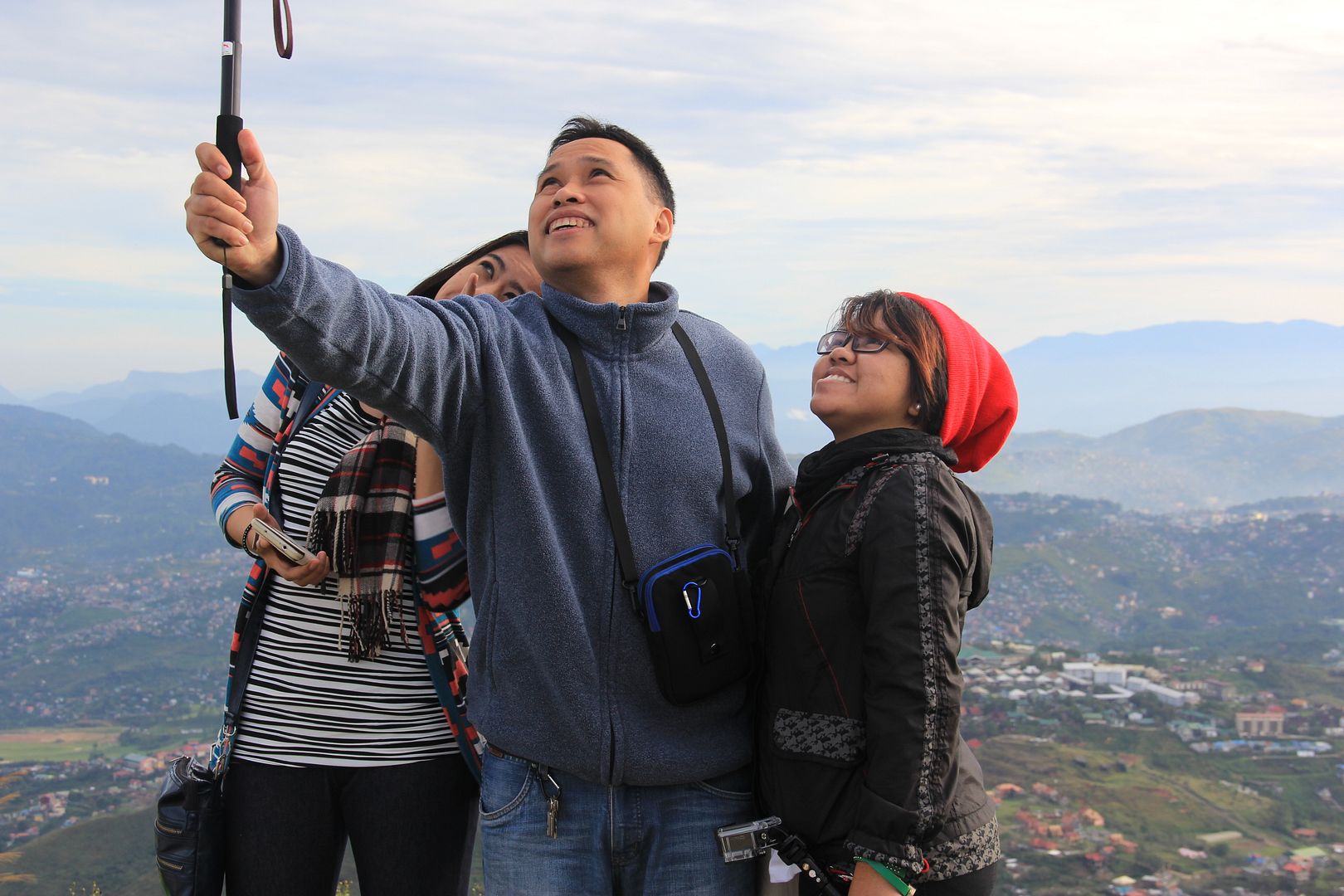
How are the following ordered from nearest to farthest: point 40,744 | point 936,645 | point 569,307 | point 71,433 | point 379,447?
point 936,645
point 569,307
point 379,447
point 40,744
point 71,433

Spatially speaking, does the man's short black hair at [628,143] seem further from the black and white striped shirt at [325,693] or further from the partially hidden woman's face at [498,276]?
the black and white striped shirt at [325,693]

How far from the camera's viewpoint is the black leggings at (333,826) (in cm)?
267

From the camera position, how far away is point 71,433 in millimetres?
117375

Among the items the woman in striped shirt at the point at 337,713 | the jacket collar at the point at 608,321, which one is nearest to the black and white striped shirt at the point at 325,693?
the woman in striped shirt at the point at 337,713

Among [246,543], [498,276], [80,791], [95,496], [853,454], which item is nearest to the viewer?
[853,454]

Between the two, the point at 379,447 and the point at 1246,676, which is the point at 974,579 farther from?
the point at 1246,676

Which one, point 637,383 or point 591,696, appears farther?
point 637,383

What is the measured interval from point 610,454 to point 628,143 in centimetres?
88

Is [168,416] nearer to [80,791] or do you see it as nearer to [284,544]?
[80,791]

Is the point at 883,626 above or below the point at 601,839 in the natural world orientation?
above

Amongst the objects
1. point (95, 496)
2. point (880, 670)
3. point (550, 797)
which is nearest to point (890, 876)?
point (880, 670)

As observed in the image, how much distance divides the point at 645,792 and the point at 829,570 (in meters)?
0.63

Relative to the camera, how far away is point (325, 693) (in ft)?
8.84

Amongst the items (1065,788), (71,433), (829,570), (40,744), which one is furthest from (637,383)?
(71,433)
